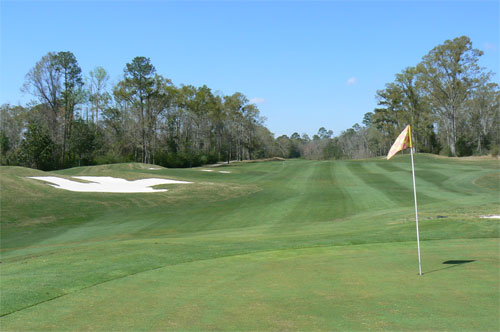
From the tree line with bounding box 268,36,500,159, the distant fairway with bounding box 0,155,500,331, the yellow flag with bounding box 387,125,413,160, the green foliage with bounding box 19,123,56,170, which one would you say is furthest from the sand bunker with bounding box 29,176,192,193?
the tree line with bounding box 268,36,500,159

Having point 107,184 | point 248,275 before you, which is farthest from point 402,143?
point 107,184

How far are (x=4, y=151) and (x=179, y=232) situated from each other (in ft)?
171

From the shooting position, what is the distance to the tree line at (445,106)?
6356 centimetres

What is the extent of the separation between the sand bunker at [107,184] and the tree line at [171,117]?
28.8 meters

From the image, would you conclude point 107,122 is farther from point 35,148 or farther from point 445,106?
point 445,106

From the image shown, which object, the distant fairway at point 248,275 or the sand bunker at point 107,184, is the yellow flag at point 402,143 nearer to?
the distant fairway at point 248,275

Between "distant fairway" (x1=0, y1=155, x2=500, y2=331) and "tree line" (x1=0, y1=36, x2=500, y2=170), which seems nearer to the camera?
"distant fairway" (x1=0, y1=155, x2=500, y2=331)

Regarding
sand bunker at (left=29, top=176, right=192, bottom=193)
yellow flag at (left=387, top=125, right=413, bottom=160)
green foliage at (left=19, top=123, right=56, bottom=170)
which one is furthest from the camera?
green foliage at (left=19, top=123, right=56, bottom=170)

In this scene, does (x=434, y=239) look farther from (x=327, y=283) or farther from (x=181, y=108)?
(x=181, y=108)

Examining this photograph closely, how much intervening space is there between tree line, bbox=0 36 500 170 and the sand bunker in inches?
1133

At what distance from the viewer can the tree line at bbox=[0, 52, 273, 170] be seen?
59875 mm

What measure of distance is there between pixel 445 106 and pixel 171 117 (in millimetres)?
50199

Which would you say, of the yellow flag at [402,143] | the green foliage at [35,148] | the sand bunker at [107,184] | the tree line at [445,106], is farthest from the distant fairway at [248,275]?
the tree line at [445,106]

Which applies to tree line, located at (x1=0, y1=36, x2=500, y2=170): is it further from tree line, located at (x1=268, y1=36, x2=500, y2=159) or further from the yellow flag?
the yellow flag
